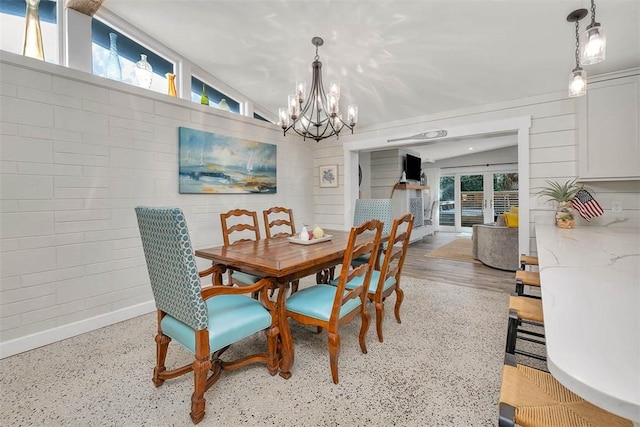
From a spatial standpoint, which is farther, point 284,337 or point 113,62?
point 113,62

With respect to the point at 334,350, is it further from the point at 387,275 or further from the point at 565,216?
the point at 565,216

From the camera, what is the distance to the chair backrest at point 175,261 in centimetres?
136

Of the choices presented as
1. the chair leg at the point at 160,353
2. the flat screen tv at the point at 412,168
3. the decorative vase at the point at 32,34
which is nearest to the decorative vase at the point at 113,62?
the decorative vase at the point at 32,34

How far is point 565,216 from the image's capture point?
2.80 metres

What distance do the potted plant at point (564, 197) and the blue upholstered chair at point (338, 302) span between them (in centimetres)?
224

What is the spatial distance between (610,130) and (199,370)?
3944 mm

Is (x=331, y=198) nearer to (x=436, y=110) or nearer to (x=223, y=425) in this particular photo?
(x=436, y=110)

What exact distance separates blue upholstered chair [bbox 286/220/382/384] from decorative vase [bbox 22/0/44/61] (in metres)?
2.85

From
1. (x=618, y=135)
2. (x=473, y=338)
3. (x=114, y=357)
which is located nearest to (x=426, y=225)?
(x=618, y=135)

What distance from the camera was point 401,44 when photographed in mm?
2662

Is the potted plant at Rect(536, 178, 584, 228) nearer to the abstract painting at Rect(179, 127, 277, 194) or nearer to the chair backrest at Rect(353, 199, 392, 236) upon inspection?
the chair backrest at Rect(353, 199, 392, 236)

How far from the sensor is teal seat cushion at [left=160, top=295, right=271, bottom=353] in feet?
4.95

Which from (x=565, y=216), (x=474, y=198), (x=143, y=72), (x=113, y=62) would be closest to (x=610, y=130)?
(x=565, y=216)

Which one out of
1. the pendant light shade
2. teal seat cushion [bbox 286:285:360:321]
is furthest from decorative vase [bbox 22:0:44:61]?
the pendant light shade
